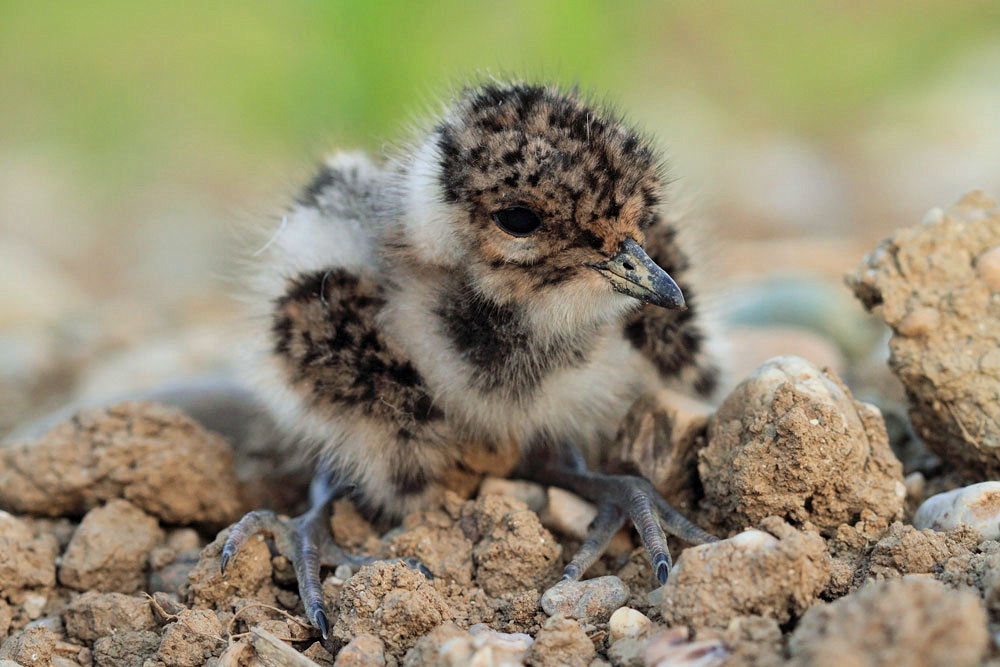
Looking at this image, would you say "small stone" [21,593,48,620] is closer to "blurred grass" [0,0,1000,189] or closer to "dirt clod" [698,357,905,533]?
"dirt clod" [698,357,905,533]

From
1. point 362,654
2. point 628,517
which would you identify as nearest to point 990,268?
point 628,517

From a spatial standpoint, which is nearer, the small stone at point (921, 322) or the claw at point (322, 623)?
the claw at point (322, 623)

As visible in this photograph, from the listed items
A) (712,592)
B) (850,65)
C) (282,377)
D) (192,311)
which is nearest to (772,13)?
(850,65)

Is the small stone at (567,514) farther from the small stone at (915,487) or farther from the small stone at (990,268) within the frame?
the small stone at (990,268)

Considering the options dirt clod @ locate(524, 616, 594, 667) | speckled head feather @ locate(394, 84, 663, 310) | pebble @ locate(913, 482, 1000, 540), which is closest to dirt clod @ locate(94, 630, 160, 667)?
dirt clod @ locate(524, 616, 594, 667)

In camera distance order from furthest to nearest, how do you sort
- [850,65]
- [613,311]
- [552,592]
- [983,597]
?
[850,65]
[613,311]
[552,592]
[983,597]

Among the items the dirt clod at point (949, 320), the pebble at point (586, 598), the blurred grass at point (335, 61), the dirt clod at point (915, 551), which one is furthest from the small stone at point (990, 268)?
the blurred grass at point (335, 61)

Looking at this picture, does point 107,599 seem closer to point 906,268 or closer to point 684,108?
point 906,268

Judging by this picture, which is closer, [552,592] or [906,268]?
[552,592]
